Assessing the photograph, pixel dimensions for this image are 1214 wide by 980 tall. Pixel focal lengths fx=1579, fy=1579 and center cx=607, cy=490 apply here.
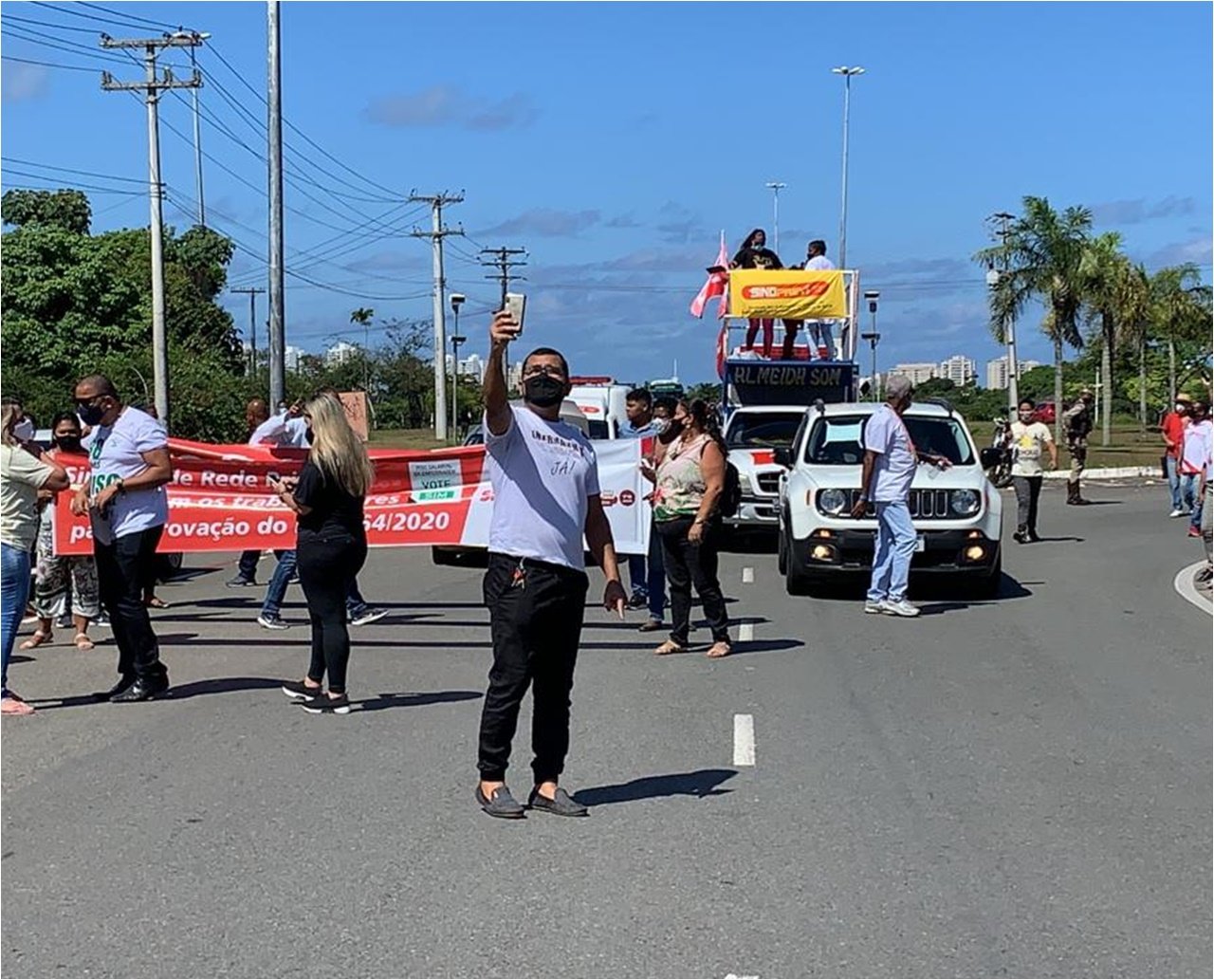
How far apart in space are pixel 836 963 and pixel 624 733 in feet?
12.1

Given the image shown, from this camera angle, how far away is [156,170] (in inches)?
1553

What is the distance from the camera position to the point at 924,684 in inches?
400

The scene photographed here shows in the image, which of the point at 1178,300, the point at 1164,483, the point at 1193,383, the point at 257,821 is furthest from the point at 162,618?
the point at 1193,383

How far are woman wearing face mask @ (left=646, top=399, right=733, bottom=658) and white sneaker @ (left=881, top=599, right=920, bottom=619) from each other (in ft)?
8.03

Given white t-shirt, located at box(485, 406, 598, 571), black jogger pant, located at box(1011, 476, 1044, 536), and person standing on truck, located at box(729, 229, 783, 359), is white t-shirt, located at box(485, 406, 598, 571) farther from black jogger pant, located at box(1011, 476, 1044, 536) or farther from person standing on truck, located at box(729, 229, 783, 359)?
person standing on truck, located at box(729, 229, 783, 359)

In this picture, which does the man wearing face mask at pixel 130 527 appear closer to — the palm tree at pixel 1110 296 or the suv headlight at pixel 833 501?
the suv headlight at pixel 833 501

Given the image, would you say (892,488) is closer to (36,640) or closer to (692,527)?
(692,527)

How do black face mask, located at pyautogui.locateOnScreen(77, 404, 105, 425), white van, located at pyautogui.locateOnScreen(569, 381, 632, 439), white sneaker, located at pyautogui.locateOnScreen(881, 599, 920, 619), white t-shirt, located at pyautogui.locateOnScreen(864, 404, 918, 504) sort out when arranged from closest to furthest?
black face mask, located at pyautogui.locateOnScreen(77, 404, 105, 425) < white t-shirt, located at pyautogui.locateOnScreen(864, 404, 918, 504) < white sneaker, located at pyautogui.locateOnScreen(881, 599, 920, 619) < white van, located at pyautogui.locateOnScreen(569, 381, 632, 439)

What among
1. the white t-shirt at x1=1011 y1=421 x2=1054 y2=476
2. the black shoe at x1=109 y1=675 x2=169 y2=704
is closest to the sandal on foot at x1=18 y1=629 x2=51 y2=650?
the black shoe at x1=109 y1=675 x2=169 y2=704

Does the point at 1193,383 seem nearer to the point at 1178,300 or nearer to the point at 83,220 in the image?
the point at 1178,300

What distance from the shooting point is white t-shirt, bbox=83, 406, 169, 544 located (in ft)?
Result: 30.6

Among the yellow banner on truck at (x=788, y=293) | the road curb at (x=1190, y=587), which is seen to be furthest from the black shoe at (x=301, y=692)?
the yellow banner on truck at (x=788, y=293)

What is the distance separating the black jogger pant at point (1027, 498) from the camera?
2075 centimetres

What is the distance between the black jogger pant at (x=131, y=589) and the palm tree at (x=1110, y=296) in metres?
42.5
